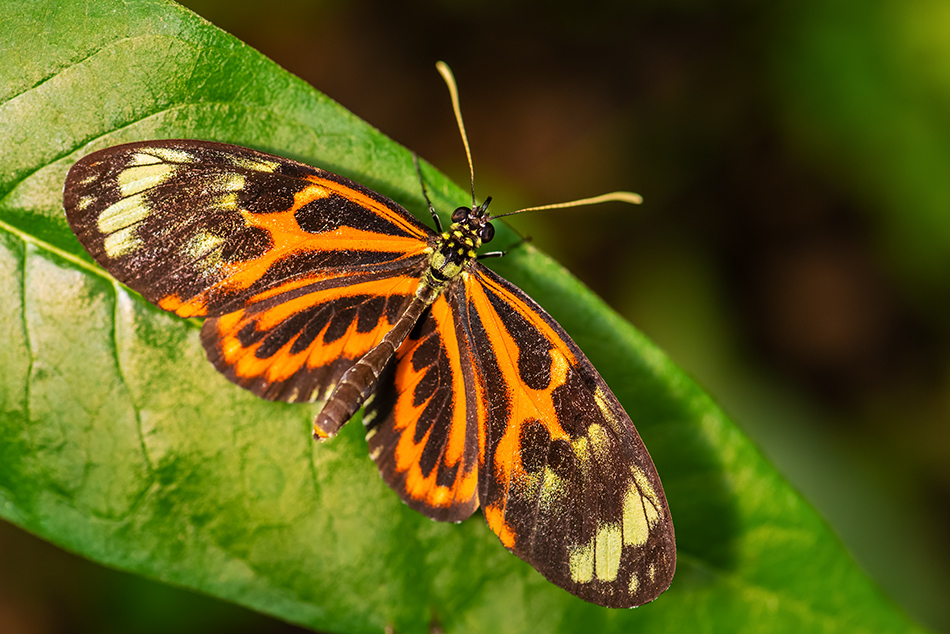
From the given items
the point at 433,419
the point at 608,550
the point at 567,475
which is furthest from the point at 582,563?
the point at 433,419

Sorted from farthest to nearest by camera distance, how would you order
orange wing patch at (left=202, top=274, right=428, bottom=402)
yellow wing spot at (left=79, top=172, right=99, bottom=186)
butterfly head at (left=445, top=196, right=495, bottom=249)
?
butterfly head at (left=445, top=196, right=495, bottom=249), orange wing patch at (left=202, top=274, right=428, bottom=402), yellow wing spot at (left=79, top=172, right=99, bottom=186)

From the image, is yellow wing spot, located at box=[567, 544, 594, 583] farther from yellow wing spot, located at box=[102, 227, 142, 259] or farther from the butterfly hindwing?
yellow wing spot, located at box=[102, 227, 142, 259]

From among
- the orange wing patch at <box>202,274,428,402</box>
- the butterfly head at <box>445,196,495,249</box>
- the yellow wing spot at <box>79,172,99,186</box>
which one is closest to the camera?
the yellow wing spot at <box>79,172,99,186</box>

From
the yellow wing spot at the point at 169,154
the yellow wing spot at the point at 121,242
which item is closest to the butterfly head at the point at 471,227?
the yellow wing spot at the point at 169,154

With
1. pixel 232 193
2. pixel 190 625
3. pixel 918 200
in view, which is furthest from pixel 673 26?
pixel 190 625

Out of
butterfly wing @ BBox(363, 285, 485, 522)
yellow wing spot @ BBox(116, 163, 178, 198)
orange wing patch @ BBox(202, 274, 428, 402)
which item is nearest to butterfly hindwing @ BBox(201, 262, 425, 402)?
orange wing patch @ BBox(202, 274, 428, 402)

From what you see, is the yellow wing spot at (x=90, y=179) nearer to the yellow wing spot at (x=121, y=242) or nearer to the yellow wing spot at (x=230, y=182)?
the yellow wing spot at (x=121, y=242)
